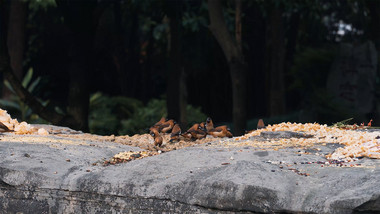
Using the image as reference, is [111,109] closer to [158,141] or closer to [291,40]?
[291,40]

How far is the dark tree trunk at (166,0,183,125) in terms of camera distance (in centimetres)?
1400

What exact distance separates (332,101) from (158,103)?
5442mm

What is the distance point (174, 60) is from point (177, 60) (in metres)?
0.08

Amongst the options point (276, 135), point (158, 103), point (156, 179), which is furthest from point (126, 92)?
point (156, 179)

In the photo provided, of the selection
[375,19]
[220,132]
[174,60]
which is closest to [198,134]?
[220,132]

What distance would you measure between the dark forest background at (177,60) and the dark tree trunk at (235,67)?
2 cm

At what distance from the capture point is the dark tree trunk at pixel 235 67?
11.8m

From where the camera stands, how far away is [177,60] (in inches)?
566

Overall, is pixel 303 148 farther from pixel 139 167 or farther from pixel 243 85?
pixel 243 85

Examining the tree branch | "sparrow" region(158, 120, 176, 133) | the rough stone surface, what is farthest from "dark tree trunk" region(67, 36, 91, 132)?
the rough stone surface

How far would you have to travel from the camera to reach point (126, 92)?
2245 centimetres

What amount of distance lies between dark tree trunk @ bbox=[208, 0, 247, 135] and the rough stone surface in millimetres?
5018

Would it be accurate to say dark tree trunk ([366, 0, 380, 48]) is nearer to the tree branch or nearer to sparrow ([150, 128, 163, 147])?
the tree branch

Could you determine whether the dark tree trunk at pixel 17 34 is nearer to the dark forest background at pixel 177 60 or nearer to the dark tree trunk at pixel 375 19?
the dark forest background at pixel 177 60
